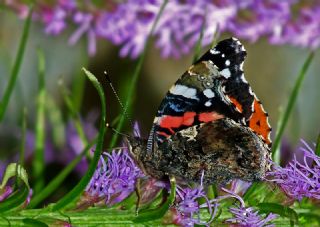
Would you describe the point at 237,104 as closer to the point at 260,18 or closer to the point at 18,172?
the point at 18,172

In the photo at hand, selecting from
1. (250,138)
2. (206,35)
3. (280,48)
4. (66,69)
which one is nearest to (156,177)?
(250,138)

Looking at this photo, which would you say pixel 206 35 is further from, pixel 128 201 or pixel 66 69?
pixel 66 69

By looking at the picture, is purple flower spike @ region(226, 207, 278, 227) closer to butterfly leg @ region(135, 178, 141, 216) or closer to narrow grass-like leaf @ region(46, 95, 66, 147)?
butterfly leg @ region(135, 178, 141, 216)

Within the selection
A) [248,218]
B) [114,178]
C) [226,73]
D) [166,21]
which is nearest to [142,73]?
[166,21]

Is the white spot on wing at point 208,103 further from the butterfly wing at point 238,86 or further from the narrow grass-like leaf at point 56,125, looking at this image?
the narrow grass-like leaf at point 56,125

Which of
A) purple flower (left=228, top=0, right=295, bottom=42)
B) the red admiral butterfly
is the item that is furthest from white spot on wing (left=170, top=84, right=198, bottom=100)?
purple flower (left=228, top=0, right=295, bottom=42)

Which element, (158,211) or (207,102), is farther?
(207,102)
